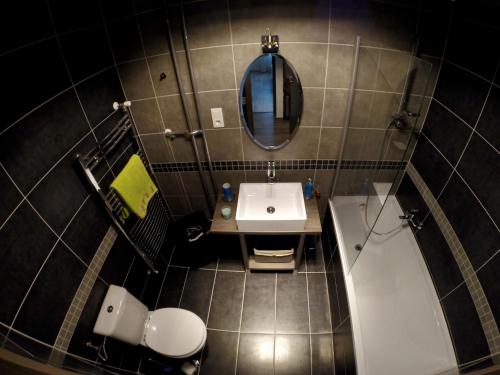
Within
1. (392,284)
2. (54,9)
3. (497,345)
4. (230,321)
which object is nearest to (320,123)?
(392,284)

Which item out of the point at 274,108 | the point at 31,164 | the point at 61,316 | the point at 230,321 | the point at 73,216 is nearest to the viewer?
the point at 31,164

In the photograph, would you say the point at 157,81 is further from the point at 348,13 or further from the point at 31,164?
the point at 348,13

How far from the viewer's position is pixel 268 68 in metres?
1.57

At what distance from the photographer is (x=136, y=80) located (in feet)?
5.43

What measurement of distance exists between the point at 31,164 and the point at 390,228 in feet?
7.44

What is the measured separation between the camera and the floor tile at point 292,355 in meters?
1.77

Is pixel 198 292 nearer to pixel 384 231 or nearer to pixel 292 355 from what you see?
pixel 292 355

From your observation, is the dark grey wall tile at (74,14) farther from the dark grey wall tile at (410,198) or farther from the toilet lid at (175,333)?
the dark grey wall tile at (410,198)

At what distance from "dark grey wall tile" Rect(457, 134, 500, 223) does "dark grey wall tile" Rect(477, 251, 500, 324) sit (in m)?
0.20

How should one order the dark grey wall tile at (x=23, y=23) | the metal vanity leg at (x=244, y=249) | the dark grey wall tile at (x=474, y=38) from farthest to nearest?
the metal vanity leg at (x=244, y=249), the dark grey wall tile at (x=474, y=38), the dark grey wall tile at (x=23, y=23)

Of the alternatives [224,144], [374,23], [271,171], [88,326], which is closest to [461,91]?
[374,23]

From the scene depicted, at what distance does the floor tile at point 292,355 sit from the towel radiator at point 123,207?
1186 millimetres

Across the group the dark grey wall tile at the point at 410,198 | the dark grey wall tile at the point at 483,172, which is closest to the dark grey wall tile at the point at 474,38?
the dark grey wall tile at the point at 483,172

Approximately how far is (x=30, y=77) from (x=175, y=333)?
64.7 inches
